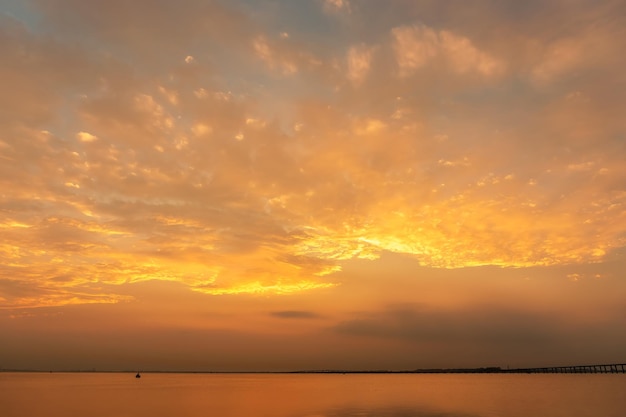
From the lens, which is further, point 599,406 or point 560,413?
point 599,406

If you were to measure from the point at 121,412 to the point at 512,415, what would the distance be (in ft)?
141

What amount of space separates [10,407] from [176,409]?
2234 centimetres

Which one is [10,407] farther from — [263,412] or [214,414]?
[263,412]

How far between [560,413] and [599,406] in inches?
414

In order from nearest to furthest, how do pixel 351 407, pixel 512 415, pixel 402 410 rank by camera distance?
pixel 512 415 < pixel 402 410 < pixel 351 407

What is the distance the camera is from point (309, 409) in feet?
187

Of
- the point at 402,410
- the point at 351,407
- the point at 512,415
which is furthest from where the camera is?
the point at 351,407

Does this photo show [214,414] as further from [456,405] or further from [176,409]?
[456,405]

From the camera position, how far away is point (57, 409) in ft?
198

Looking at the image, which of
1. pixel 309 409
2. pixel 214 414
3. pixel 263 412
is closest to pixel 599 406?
pixel 309 409

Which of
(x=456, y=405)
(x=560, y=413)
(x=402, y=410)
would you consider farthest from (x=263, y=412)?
(x=560, y=413)

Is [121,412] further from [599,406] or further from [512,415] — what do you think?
[599,406]

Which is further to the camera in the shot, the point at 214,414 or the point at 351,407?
the point at 351,407

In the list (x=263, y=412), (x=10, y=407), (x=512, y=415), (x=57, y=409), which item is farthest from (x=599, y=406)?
(x=10, y=407)
